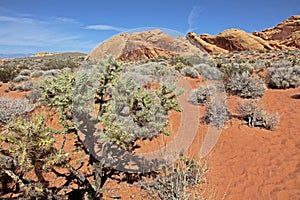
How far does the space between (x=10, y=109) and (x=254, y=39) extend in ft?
106

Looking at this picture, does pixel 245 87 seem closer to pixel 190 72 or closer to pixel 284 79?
pixel 284 79

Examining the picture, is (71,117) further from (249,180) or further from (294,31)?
(294,31)

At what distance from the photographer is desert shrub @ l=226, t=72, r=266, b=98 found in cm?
852

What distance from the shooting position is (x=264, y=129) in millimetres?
5723

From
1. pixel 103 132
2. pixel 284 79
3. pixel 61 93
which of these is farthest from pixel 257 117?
pixel 61 93

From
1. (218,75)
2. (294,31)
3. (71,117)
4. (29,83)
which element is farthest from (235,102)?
(294,31)

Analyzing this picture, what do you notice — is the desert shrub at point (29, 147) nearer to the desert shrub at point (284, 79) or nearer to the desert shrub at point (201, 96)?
the desert shrub at point (201, 96)

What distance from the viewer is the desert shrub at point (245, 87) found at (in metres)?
8.52

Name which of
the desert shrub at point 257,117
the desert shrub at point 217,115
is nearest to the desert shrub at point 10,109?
the desert shrub at point 217,115

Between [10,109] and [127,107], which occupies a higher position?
[127,107]

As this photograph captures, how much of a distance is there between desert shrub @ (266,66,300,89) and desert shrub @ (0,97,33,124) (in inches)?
391

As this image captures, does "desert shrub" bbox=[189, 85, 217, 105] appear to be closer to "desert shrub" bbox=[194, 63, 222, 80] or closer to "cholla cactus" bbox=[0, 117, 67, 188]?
"desert shrub" bbox=[194, 63, 222, 80]

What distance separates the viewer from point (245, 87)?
884 centimetres

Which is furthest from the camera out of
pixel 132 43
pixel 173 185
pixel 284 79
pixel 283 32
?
pixel 283 32
